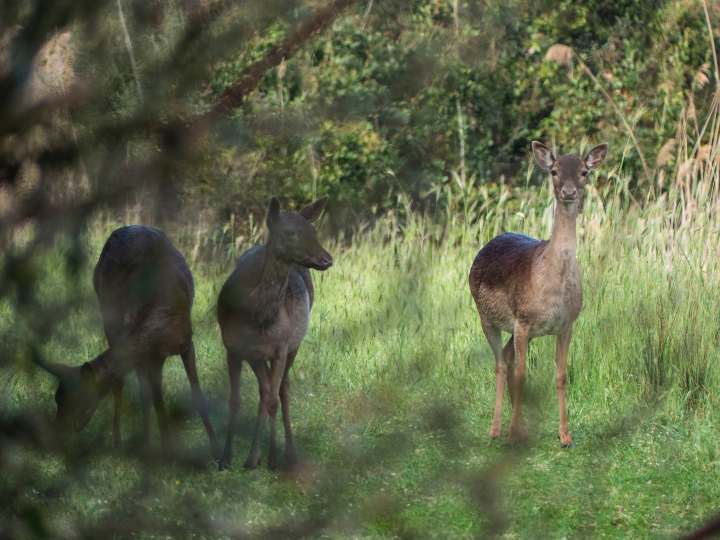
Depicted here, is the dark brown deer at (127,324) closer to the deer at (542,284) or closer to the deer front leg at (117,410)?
the deer front leg at (117,410)

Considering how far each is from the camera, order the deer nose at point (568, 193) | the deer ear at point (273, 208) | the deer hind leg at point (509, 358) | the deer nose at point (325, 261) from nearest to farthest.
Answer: the deer ear at point (273, 208), the deer nose at point (325, 261), the deer nose at point (568, 193), the deer hind leg at point (509, 358)

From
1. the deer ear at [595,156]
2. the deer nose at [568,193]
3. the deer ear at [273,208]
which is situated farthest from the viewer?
the deer ear at [595,156]

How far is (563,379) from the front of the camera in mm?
7949

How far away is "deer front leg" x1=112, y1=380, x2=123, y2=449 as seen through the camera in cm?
135

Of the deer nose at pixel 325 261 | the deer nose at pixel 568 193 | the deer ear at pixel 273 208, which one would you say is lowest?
the deer nose at pixel 568 193

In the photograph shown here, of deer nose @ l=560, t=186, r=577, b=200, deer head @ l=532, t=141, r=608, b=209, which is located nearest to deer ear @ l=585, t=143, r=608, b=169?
deer head @ l=532, t=141, r=608, b=209

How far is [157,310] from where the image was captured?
56.9 inches

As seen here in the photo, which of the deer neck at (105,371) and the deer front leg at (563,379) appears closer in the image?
the deer neck at (105,371)

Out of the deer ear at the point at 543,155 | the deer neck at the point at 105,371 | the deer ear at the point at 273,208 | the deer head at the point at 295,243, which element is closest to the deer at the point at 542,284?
the deer ear at the point at 543,155

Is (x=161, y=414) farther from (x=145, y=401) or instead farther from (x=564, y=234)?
(x=564, y=234)

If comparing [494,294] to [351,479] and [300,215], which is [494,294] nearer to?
[300,215]

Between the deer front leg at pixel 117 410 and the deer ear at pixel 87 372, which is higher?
the deer ear at pixel 87 372

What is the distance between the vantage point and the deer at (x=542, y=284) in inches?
303

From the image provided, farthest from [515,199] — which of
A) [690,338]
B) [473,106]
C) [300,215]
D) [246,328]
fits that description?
[246,328]
